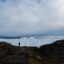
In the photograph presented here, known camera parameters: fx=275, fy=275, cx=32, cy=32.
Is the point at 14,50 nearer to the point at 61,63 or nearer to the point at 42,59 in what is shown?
the point at 42,59

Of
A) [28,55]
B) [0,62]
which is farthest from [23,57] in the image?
[0,62]

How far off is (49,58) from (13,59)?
151 inches

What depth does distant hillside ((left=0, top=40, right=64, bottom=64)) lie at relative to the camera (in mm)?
27688

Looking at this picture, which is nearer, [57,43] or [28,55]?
[28,55]

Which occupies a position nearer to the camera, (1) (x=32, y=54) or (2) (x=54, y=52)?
(1) (x=32, y=54)

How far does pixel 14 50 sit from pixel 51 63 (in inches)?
170

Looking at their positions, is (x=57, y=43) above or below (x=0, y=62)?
above

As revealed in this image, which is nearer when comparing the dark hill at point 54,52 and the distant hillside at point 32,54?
the distant hillside at point 32,54

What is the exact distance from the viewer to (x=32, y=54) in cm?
2895

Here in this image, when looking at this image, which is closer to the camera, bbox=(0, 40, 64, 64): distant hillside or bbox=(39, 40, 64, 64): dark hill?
bbox=(0, 40, 64, 64): distant hillside

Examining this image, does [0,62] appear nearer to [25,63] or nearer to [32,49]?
[25,63]

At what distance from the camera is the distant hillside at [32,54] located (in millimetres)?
27688

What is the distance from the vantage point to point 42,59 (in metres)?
28.5

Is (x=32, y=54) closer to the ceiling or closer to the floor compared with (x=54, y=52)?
closer to the floor
